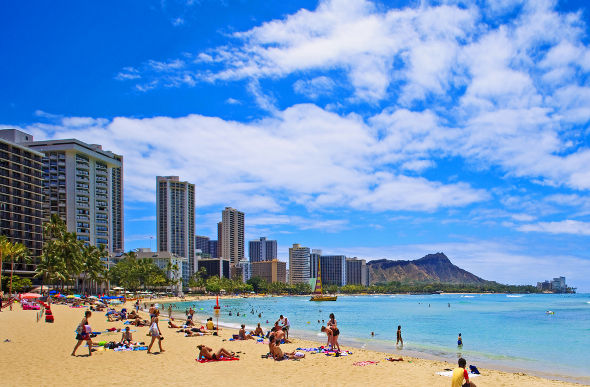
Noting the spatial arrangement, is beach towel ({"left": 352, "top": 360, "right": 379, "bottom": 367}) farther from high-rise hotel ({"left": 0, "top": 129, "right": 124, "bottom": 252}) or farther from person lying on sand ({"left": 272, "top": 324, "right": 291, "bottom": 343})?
high-rise hotel ({"left": 0, "top": 129, "right": 124, "bottom": 252})

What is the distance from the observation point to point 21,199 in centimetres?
8312

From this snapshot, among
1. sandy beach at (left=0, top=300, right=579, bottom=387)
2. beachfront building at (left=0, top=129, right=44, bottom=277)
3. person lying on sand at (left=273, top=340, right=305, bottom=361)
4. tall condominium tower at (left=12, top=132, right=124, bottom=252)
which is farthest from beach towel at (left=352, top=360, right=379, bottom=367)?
tall condominium tower at (left=12, top=132, right=124, bottom=252)

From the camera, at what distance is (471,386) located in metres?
11.1

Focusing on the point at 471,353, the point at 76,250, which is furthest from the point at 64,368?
the point at 76,250

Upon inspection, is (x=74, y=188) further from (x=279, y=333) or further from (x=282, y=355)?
(x=282, y=355)

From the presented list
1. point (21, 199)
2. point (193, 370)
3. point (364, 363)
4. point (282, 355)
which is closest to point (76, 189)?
point (21, 199)

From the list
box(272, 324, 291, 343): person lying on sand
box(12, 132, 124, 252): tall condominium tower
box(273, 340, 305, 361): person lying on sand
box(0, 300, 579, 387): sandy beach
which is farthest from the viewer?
box(12, 132, 124, 252): tall condominium tower

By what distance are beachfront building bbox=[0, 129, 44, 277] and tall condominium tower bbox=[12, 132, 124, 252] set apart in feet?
41.3

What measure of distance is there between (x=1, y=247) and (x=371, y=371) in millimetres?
52173

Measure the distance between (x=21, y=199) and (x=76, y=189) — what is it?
19.9 meters

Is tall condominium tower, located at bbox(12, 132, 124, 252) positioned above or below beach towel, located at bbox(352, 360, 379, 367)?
above

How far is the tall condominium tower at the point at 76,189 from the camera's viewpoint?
335ft

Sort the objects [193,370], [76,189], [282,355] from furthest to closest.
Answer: [76,189], [282,355], [193,370]

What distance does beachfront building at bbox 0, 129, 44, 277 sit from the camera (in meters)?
79.1
